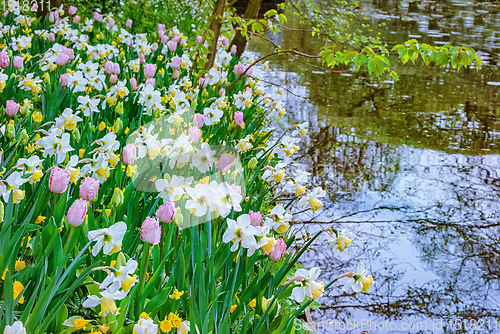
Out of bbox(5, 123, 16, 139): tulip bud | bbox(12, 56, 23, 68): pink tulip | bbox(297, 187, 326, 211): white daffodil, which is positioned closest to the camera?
bbox(297, 187, 326, 211): white daffodil

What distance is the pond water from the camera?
220 centimetres

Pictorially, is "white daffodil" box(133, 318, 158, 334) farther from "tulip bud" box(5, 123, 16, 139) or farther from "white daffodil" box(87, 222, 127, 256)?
"tulip bud" box(5, 123, 16, 139)

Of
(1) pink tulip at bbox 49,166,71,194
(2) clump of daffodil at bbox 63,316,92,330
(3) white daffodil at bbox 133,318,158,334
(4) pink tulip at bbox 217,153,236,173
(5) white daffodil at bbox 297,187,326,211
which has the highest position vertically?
(1) pink tulip at bbox 49,166,71,194

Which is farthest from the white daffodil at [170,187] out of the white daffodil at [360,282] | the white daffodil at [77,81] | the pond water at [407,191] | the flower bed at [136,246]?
the white daffodil at [77,81]

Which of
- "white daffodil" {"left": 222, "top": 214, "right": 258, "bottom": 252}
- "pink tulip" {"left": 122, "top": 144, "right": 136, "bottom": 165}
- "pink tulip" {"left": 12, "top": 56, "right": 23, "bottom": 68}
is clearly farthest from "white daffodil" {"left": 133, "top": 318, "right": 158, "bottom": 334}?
"pink tulip" {"left": 12, "top": 56, "right": 23, "bottom": 68}

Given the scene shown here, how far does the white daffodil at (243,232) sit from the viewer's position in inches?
48.6

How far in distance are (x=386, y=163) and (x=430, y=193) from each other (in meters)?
0.55

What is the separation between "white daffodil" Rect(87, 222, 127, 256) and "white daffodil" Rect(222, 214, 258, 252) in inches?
10.4

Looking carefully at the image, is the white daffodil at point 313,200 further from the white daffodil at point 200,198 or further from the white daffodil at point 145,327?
the white daffodil at point 145,327

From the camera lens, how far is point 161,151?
1.70 m

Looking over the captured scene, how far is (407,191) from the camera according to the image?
3.34 metres

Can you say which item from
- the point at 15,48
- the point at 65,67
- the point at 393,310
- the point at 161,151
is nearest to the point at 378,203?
the point at 393,310

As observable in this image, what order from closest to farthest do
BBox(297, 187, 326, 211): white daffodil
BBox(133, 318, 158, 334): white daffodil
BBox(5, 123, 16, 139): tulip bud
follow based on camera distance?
BBox(133, 318, 158, 334): white daffodil
BBox(297, 187, 326, 211): white daffodil
BBox(5, 123, 16, 139): tulip bud

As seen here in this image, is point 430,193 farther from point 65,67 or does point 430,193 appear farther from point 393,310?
point 65,67
